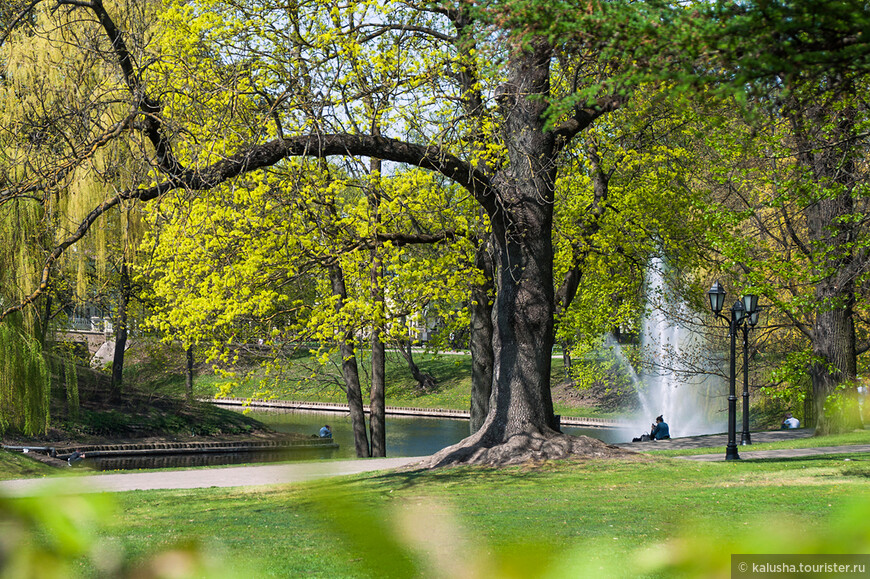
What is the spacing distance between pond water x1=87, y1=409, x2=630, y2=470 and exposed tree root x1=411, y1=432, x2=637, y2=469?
5087 mm

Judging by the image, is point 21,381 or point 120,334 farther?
point 120,334

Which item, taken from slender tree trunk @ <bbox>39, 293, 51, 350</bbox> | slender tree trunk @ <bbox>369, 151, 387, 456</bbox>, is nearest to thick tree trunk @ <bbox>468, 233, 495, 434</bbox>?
slender tree trunk @ <bbox>369, 151, 387, 456</bbox>

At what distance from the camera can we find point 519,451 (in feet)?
44.5

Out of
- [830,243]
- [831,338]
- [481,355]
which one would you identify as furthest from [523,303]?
[831,338]

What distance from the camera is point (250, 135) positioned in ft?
48.0

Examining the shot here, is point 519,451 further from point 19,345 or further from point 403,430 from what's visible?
point 403,430

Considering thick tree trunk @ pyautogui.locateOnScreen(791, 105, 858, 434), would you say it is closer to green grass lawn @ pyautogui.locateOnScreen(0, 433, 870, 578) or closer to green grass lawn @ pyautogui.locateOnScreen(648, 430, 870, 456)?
green grass lawn @ pyautogui.locateOnScreen(648, 430, 870, 456)

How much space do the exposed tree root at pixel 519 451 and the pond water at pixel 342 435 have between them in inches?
200

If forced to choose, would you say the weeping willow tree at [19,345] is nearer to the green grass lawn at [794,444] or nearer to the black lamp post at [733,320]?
the green grass lawn at [794,444]

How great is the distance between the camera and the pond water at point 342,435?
24.8 metres

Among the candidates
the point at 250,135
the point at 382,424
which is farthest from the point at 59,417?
the point at 250,135

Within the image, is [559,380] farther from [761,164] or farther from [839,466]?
[839,466]

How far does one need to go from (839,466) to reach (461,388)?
3699 centimetres

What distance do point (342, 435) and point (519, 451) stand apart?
767 inches
